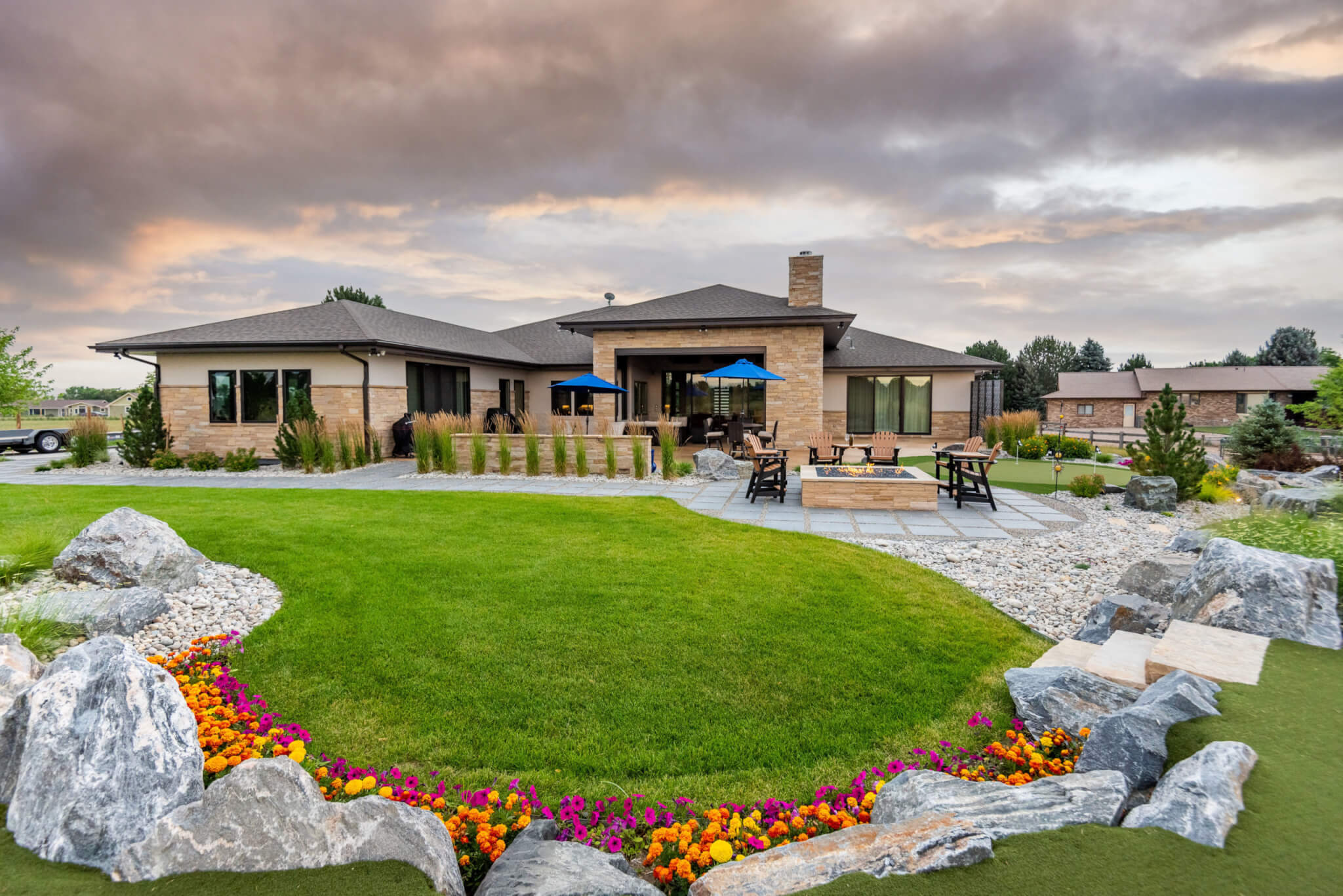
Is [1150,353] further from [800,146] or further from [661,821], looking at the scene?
[661,821]

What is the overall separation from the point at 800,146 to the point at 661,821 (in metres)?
12.4

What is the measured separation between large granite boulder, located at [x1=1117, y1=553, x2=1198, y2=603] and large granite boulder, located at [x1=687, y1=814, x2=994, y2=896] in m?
3.47

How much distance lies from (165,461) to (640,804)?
15597 millimetres

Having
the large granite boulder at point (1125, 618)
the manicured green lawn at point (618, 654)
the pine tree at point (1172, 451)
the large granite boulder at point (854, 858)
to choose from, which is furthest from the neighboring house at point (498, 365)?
the large granite boulder at point (854, 858)

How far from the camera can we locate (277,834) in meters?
1.80

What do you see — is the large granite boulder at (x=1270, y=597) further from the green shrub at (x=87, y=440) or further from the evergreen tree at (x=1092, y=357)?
the evergreen tree at (x=1092, y=357)

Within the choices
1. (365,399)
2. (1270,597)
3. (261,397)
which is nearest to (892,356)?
(365,399)

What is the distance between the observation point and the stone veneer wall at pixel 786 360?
15633 mm

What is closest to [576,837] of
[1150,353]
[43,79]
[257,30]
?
[257,30]

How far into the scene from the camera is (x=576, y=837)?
219cm

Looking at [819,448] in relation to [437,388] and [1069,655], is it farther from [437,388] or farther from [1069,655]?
[437,388]

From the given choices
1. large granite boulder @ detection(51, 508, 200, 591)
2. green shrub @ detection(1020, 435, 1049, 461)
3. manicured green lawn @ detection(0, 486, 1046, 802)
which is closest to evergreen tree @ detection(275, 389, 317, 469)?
manicured green lawn @ detection(0, 486, 1046, 802)

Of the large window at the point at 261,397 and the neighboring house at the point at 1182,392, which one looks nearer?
the large window at the point at 261,397

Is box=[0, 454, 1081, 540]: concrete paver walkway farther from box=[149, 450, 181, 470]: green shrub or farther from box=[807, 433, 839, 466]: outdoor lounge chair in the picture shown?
box=[149, 450, 181, 470]: green shrub
